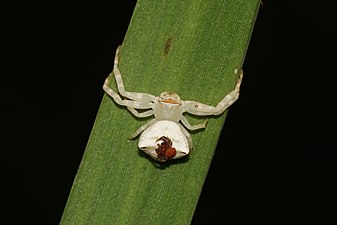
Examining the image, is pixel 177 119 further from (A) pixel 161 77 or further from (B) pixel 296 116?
(B) pixel 296 116

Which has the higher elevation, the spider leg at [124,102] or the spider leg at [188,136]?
the spider leg at [124,102]

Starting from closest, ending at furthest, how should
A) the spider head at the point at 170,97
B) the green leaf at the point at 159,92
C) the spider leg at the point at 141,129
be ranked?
the green leaf at the point at 159,92 < the spider head at the point at 170,97 < the spider leg at the point at 141,129

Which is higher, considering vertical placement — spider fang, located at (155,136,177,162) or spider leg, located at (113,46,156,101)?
spider leg, located at (113,46,156,101)

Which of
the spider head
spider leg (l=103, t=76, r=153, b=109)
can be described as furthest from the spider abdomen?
the spider head

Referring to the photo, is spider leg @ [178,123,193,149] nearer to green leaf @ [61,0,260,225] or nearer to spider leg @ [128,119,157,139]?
green leaf @ [61,0,260,225]

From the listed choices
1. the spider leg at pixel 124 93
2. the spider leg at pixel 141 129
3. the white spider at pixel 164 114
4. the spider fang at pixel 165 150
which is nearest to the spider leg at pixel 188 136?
the white spider at pixel 164 114

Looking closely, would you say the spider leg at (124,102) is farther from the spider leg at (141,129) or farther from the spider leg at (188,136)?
the spider leg at (188,136)
